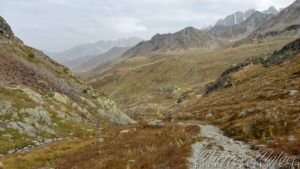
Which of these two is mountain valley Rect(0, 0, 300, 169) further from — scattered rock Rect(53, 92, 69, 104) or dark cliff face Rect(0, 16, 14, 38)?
dark cliff face Rect(0, 16, 14, 38)

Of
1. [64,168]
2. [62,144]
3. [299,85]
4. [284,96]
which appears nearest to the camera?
[64,168]

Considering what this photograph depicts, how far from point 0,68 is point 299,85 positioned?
2745 inches

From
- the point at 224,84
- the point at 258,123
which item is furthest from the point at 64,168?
the point at 224,84

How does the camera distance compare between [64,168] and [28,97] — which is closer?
[64,168]

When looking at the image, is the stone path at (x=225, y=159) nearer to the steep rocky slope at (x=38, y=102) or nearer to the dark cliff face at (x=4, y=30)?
the steep rocky slope at (x=38, y=102)

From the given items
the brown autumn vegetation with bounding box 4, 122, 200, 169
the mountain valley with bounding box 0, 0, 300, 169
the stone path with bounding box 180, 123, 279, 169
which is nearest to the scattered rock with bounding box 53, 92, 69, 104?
the mountain valley with bounding box 0, 0, 300, 169

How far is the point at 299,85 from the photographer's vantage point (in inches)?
1368

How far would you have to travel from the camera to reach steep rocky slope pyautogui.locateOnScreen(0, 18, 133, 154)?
98.9 ft

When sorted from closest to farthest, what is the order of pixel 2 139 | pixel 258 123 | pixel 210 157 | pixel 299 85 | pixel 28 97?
pixel 210 157, pixel 258 123, pixel 2 139, pixel 299 85, pixel 28 97

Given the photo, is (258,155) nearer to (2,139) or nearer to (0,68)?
(2,139)

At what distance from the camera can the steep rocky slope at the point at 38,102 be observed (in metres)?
30.2

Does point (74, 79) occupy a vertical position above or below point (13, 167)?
above

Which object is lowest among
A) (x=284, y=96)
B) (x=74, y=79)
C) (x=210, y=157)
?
(x=210, y=157)

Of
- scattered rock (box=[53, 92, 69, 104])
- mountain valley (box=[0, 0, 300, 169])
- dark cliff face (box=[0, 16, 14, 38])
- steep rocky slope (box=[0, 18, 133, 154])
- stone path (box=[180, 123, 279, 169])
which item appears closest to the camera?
stone path (box=[180, 123, 279, 169])
